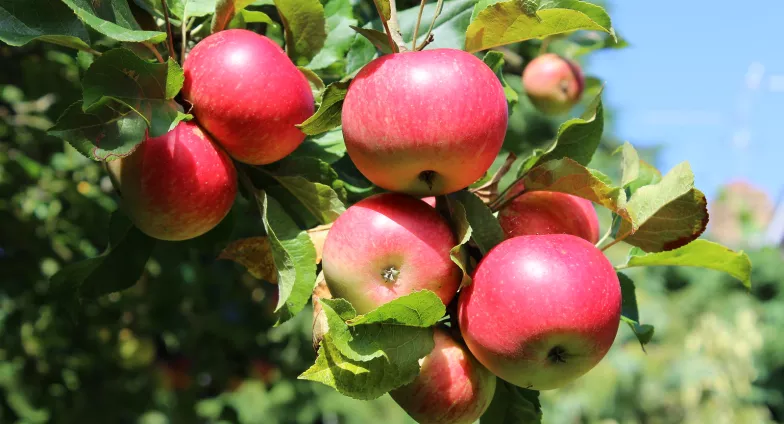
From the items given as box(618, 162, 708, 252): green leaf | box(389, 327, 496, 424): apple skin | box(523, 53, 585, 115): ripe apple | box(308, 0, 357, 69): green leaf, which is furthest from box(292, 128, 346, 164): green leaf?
box(523, 53, 585, 115): ripe apple

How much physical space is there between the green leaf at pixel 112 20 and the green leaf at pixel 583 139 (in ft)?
1.86

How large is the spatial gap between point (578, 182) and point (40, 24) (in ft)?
2.36

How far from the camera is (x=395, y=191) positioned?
959 millimetres

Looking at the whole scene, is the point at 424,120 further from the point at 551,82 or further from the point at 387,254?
the point at 551,82

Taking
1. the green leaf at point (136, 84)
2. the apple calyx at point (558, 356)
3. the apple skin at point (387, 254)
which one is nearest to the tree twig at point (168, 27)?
the green leaf at point (136, 84)

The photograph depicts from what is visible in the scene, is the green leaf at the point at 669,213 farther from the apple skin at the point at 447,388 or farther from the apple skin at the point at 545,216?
the apple skin at the point at 447,388

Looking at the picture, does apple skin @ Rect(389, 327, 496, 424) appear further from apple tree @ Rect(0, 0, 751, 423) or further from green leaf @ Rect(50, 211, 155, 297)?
green leaf @ Rect(50, 211, 155, 297)

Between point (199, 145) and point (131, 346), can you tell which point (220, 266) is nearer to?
point (131, 346)

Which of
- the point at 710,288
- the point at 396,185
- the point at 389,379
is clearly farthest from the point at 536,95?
the point at 710,288

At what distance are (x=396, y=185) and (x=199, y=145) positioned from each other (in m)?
0.28

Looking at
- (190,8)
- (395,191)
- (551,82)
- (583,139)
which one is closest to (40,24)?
(190,8)

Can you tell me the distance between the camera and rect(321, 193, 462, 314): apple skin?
0.90 m

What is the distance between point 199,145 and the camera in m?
0.99

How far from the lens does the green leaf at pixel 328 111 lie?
0.92 metres
